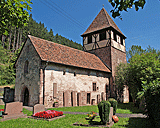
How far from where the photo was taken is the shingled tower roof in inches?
1067

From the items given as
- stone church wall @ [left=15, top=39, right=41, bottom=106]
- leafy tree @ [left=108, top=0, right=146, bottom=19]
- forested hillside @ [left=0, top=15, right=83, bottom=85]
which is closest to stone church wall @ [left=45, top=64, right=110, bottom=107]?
→ stone church wall @ [left=15, top=39, right=41, bottom=106]

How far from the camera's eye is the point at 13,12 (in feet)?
21.4

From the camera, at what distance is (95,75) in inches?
861

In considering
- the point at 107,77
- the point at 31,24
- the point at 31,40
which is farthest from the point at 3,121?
the point at 31,24

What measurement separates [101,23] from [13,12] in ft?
76.6

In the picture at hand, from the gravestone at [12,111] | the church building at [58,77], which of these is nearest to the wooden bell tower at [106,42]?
the church building at [58,77]

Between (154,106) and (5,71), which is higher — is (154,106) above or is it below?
below

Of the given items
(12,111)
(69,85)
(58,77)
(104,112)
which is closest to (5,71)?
(58,77)

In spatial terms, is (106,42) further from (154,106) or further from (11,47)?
(11,47)

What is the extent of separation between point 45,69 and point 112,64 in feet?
44.2

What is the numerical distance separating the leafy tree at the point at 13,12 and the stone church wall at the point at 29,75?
30.6 ft

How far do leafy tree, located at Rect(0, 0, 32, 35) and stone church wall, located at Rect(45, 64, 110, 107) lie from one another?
932 centimetres

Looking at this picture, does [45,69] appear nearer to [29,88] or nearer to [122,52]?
[29,88]

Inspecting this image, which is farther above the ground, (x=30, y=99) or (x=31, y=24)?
(x=31, y=24)
